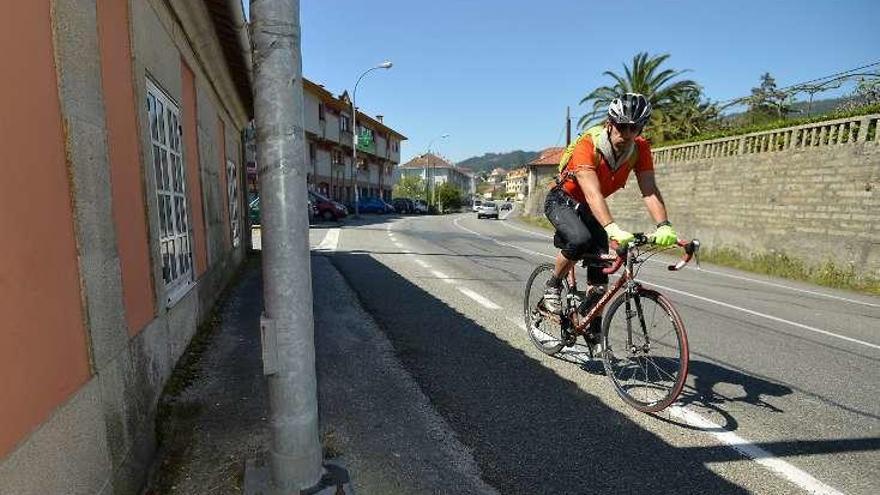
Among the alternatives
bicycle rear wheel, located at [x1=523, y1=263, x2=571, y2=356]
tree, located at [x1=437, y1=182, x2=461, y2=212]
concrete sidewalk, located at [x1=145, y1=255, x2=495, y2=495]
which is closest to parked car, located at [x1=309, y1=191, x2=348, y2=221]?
concrete sidewalk, located at [x1=145, y1=255, x2=495, y2=495]

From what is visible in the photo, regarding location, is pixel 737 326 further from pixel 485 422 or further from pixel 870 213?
pixel 870 213

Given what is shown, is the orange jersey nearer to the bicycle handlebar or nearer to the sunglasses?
the sunglasses

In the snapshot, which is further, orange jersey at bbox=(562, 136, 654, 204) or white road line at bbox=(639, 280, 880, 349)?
white road line at bbox=(639, 280, 880, 349)

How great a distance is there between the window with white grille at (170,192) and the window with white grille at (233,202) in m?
4.05

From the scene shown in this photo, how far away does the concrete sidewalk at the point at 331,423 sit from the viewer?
262 cm

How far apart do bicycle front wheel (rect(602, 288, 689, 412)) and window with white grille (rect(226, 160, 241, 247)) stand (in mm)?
7608

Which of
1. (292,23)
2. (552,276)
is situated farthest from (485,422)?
(292,23)

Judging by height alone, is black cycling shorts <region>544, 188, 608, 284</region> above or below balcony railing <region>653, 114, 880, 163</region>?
below

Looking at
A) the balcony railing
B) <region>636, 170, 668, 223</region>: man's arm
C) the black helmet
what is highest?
the balcony railing

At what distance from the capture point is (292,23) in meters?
2.05

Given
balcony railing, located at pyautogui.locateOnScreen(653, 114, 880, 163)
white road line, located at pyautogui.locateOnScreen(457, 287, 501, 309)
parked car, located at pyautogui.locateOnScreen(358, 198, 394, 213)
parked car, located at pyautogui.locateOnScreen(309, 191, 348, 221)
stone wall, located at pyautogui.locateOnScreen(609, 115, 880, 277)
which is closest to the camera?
white road line, located at pyautogui.locateOnScreen(457, 287, 501, 309)

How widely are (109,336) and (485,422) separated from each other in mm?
2200

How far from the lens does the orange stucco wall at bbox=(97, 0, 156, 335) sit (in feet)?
9.37

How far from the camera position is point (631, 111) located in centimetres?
351
